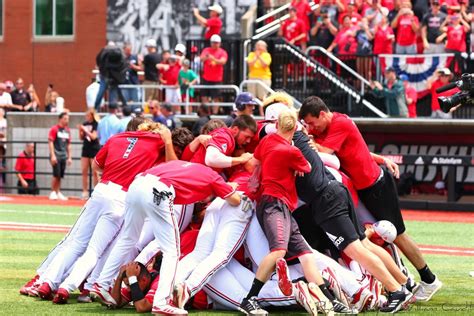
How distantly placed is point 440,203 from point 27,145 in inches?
413

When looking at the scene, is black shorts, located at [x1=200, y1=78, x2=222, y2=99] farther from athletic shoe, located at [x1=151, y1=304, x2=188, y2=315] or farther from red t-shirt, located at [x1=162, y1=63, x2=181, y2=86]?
athletic shoe, located at [x1=151, y1=304, x2=188, y2=315]

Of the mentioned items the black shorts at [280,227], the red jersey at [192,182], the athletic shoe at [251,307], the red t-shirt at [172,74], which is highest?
the red t-shirt at [172,74]

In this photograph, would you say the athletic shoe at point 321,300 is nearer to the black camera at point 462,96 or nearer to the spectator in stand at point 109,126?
the black camera at point 462,96

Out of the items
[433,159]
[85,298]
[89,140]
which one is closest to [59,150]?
[89,140]

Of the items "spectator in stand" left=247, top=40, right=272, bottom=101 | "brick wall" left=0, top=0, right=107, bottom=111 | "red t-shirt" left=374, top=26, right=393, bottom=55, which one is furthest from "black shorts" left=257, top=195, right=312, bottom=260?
"brick wall" left=0, top=0, right=107, bottom=111

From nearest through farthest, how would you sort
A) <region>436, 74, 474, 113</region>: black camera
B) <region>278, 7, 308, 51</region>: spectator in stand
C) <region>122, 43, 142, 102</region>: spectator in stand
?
<region>436, 74, 474, 113</region>: black camera < <region>278, 7, 308, 51</region>: spectator in stand < <region>122, 43, 142, 102</region>: spectator in stand

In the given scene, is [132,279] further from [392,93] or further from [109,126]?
[392,93]

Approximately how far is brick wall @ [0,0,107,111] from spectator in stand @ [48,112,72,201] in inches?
499

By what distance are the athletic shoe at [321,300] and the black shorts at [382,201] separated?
1.75 meters

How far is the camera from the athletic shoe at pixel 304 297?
9.14m

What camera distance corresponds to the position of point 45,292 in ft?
35.1

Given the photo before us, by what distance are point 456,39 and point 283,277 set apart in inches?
590

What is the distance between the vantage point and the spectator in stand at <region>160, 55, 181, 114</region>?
26.0 meters

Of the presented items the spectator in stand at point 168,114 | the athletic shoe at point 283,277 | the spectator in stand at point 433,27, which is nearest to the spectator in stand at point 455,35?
the spectator in stand at point 433,27
